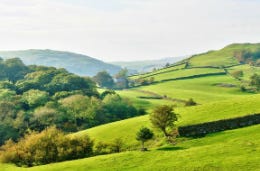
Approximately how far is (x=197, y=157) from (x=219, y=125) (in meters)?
15.7

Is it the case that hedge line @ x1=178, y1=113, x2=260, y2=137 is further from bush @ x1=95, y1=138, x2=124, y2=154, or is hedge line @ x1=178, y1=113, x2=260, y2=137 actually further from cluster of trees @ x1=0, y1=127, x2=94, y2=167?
cluster of trees @ x1=0, y1=127, x2=94, y2=167

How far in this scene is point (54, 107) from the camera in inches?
4112

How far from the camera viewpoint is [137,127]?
6694 cm

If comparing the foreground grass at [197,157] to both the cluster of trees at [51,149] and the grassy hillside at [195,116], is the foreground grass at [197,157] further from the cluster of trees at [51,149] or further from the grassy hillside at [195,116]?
the grassy hillside at [195,116]

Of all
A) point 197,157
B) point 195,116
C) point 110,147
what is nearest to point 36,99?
point 110,147

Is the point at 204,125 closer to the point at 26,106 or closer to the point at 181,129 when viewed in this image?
the point at 181,129

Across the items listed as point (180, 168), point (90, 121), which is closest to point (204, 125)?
point (180, 168)

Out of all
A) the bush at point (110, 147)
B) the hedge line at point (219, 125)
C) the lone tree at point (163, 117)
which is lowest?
the bush at point (110, 147)

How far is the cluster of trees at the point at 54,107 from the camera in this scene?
95.2m

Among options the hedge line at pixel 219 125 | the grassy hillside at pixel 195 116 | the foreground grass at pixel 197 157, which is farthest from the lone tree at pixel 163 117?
the foreground grass at pixel 197 157

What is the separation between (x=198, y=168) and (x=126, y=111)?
7988 centimetres

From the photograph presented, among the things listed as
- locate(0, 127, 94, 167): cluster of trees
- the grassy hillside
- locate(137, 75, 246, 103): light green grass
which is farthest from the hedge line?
locate(137, 75, 246, 103): light green grass

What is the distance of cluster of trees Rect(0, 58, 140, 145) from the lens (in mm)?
95250

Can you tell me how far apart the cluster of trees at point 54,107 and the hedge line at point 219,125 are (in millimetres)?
48197
